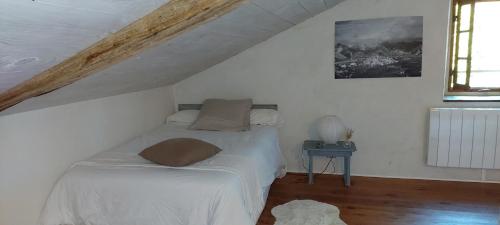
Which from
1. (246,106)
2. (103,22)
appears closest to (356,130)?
(246,106)

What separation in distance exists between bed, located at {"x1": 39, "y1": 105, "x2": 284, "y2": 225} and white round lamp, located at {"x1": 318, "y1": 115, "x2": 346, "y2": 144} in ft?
3.44

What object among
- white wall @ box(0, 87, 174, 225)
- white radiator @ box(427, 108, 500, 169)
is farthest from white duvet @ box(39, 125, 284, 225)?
white radiator @ box(427, 108, 500, 169)

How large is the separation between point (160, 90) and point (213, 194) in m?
2.06

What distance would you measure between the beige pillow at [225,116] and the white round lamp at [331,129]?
0.74 meters

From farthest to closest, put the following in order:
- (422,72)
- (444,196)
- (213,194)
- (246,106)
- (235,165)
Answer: (246,106), (422,72), (444,196), (235,165), (213,194)

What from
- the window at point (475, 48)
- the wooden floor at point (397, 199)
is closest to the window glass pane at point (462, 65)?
the window at point (475, 48)

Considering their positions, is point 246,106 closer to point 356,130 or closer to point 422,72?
point 356,130

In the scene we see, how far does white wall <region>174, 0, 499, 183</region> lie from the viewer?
3357mm

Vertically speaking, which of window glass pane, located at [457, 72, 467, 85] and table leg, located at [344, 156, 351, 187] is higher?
window glass pane, located at [457, 72, 467, 85]

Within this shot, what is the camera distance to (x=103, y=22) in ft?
4.42

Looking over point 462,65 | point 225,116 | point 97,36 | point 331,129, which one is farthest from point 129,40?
point 462,65

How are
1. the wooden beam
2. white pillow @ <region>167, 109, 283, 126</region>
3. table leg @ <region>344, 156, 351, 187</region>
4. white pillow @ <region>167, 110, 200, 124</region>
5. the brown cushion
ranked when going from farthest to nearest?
white pillow @ <region>167, 110, 200, 124</region> → white pillow @ <region>167, 109, 283, 126</region> → table leg @ <region>344, 156, 351, 187</region> → the brown cushion → the wooden beam

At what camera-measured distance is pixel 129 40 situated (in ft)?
5.16

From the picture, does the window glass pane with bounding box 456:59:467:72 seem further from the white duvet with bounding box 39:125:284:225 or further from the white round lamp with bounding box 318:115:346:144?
the white duvet with bounding box 39:125:284:225
